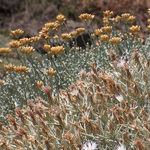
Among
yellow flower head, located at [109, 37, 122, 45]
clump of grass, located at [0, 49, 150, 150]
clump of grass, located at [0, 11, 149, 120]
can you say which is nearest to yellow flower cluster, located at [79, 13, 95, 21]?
clump of grass, located at [0, 11, 149, 120]

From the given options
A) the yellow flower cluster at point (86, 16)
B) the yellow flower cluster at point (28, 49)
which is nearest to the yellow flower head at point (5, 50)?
the yellow flower cluster at point (28, 49)

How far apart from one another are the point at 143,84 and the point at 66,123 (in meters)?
0.48

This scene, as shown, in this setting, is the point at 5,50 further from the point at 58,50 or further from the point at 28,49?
the point at 58,50

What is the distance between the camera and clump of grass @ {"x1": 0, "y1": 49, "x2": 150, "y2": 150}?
288 cm

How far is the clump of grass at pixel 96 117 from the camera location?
2.88m

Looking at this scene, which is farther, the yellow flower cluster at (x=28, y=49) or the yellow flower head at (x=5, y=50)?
the yellow flower head at (x=5, y=50)

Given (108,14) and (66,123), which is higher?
(66,123)

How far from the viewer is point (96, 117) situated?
3049 millimetres

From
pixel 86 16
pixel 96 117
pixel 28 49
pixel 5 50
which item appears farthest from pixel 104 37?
pixel 96 117

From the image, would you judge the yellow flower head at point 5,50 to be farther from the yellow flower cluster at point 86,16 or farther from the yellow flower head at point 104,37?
the yellow flower head at point 104,37

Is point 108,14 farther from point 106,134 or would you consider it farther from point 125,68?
point 106,134

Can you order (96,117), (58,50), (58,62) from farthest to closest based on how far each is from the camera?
1. (58,62)
2. (58,50)
3. (96,117)

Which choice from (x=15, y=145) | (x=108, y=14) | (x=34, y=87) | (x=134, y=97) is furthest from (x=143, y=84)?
(x=108, y=14)

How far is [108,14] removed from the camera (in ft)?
17.3
